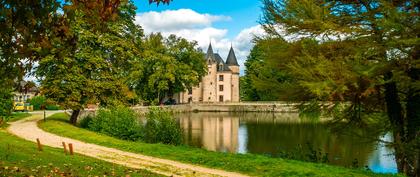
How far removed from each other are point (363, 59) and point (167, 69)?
47.1 m

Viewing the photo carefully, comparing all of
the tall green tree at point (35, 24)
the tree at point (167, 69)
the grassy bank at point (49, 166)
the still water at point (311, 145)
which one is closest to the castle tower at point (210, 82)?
the tree at point (167, 69)

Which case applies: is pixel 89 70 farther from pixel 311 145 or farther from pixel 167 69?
pixel 167 69

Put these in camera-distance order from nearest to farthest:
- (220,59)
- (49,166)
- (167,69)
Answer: (49,166)
(167,69)
(220,59)

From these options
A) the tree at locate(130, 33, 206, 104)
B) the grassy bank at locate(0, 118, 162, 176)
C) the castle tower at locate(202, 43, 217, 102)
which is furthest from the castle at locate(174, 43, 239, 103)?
the grassy bank at locate(0, 118, 162, 176)

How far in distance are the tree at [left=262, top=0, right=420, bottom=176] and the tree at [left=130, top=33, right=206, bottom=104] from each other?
41.9 meters

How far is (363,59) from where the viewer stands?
39.6 ft

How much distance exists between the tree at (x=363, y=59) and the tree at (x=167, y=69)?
1650 inches

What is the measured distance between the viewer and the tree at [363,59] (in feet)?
35.7

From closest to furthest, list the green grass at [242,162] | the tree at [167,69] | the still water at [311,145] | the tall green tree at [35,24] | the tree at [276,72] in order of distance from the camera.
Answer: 1. the tall green tree at [35,24]
2. the green grass at [242,162]
3. the tree at [276,72]
4. the still water at [311,145]
5. the tree at [167,69]

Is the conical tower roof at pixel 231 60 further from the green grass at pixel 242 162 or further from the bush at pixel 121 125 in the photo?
the green grass at pixel 242 162

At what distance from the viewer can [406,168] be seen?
1353 cm

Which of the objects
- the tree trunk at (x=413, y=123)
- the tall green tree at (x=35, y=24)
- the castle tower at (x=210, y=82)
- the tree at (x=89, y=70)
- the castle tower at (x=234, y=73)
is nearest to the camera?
the tall green tree at (x=35, y=24)

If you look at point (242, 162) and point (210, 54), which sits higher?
point (210, 54)

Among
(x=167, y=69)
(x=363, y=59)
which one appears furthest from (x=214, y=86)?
(x=363, y=59)
